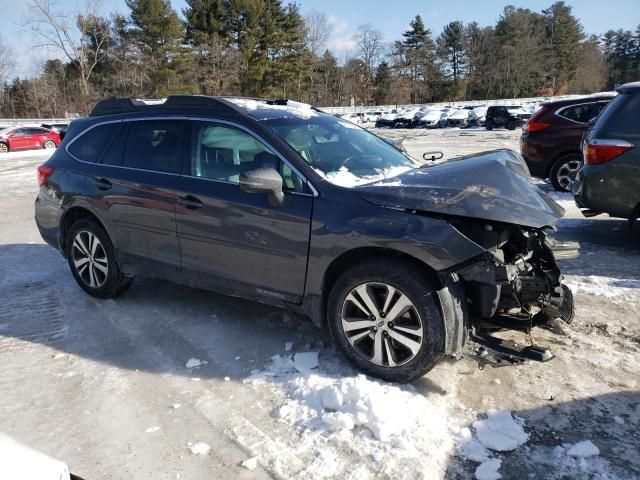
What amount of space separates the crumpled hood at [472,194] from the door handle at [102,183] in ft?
8.06

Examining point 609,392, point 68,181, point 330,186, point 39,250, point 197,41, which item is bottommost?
point 39,250

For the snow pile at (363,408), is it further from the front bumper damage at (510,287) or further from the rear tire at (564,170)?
the rear tire at (564,170)

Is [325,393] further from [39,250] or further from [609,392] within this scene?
[39,250]

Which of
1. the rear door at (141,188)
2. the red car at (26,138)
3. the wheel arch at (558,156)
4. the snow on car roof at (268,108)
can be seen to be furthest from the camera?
the red car at (26,138)

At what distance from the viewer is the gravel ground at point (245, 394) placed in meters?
2.71

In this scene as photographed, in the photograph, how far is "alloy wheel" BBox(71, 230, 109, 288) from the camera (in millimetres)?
4879

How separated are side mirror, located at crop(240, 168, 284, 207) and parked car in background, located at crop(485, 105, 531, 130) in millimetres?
30316

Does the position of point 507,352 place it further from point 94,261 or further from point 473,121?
point 473,121

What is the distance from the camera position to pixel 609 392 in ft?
10.5

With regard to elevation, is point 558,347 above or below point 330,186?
below

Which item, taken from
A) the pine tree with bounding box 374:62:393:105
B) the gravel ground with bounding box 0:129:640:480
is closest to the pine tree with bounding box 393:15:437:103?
the pine tree with bounding box 374:62:393:105

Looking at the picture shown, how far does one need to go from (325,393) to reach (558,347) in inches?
70.6

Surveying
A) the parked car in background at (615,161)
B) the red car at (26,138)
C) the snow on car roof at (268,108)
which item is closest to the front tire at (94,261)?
the snow on car roof at (268,108)

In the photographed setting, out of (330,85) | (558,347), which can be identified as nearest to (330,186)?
(558,347)
